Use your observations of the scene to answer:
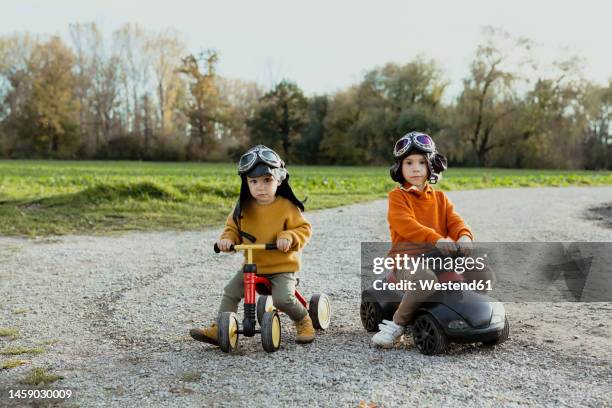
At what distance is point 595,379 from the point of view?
3.80m

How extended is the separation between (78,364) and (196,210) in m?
8.88

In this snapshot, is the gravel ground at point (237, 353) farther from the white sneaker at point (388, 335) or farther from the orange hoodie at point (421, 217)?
the orange hoodie at point (421, 217)

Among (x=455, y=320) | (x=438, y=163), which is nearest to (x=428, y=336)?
(x=455, y=320)

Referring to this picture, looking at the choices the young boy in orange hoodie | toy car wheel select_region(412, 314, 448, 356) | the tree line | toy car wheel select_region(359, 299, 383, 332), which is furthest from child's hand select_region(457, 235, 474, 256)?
the tree line

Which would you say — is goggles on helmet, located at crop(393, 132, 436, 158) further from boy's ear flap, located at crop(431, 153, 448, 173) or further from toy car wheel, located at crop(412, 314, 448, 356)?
toy car wheel, located at crop(412, 314, 448, 356)

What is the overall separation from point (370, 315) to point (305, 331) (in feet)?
1.87

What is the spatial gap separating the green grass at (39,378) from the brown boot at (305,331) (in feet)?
5.44

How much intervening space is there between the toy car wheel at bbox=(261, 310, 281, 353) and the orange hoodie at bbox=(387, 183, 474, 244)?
3.46ft

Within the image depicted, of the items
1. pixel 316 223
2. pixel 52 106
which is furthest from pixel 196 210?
pixel 52 106

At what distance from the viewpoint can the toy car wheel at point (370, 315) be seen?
16.1ft

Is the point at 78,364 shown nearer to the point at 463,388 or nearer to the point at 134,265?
the point at 463,388

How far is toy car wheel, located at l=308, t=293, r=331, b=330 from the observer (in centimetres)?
500

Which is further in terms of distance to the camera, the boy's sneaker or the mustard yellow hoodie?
the mustard yellow hoodie

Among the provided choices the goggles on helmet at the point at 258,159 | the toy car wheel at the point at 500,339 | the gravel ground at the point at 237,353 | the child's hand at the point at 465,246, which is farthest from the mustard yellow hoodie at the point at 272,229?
the toy car wheel at the point at 500,339
